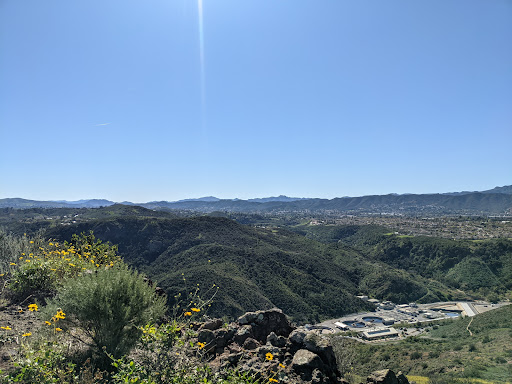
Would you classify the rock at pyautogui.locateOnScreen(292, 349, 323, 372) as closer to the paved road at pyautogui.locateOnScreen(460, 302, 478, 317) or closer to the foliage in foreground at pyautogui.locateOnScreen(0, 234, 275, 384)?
the foliage in foreground at pyautogui.locateOnScreen(0, 234, 275, 384)

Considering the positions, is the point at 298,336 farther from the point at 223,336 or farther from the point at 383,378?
the point at 383,378

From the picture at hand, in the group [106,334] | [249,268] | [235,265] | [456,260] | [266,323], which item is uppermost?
[106,334]

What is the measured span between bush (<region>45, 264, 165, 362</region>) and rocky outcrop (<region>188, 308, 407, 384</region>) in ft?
4.11

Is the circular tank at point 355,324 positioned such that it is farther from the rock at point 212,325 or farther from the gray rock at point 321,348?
the gray rock at point 321,348

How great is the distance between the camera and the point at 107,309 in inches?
162

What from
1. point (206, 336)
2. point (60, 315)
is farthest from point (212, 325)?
point (60, 315)

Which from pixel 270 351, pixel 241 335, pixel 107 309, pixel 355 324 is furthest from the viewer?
pixel 355 324

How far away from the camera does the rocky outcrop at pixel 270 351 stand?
4.32 m

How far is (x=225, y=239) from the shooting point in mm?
88750

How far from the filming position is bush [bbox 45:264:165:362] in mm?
4125

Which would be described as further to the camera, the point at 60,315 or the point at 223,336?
the point at 223,336

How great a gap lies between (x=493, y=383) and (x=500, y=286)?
84.2 m

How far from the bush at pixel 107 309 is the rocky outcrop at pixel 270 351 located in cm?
125

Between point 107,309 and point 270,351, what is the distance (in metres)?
2.92
